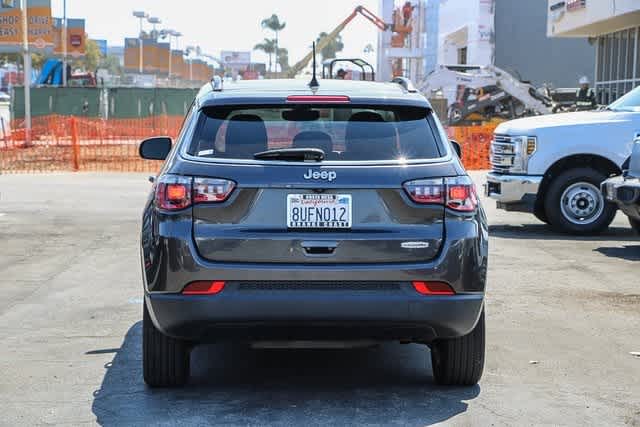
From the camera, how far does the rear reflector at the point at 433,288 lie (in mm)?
5465

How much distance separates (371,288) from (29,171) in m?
21.6

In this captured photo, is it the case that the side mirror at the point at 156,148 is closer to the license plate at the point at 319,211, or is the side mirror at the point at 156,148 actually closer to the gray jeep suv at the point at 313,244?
the gray jeep suv at the point at 313,244

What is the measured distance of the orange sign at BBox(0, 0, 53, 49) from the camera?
38375 mm

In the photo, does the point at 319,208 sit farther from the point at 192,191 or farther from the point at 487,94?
the point at 487,94

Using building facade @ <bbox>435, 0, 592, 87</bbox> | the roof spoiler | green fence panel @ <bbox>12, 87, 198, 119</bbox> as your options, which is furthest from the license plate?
building facade @ <bbox>435, 0, 592, 87</bbox>

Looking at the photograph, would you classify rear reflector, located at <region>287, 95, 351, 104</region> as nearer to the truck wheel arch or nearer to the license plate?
the license plate

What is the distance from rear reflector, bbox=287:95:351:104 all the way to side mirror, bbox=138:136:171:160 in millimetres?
1592

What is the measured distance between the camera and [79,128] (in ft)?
115

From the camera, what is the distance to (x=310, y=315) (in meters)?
5.38

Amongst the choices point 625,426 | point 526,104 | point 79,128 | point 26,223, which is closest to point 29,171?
point 79,128

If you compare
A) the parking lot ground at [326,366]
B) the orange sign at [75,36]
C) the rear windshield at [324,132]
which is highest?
the orange sign at [75,36]

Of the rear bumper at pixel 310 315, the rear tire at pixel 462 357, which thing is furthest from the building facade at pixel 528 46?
the rear bumper at pixel 310 315

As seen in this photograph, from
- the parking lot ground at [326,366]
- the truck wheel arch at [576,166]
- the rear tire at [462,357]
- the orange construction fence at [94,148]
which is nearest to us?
the parking lot ground at [326,366]

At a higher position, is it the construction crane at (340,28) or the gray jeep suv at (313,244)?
the construction crane at (340,28)
